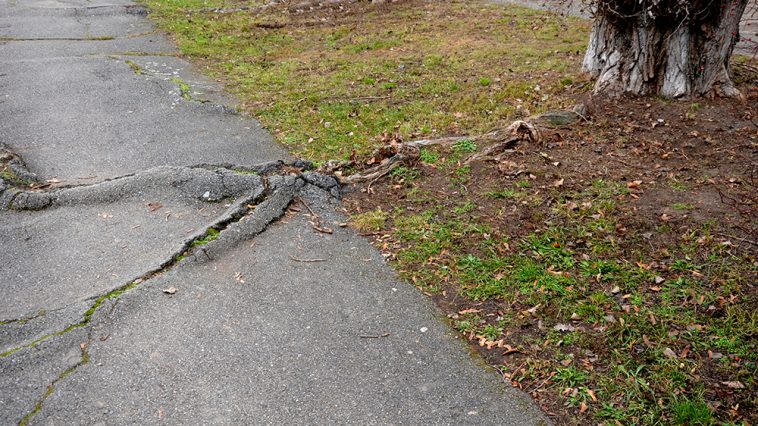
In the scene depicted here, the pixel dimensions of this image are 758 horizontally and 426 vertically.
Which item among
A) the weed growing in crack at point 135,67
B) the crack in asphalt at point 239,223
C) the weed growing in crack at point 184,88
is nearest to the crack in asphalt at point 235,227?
the crack in asphalt at point 239,223

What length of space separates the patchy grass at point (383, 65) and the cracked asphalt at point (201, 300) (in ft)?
3.58

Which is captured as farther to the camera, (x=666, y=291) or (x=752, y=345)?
(x=666, y=291)

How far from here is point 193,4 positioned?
14.7 m

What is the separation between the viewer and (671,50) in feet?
20.4

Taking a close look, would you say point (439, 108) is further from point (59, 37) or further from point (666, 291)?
point (59, 37)

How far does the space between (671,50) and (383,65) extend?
13.9ft

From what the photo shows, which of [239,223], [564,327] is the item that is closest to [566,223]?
[564,327]

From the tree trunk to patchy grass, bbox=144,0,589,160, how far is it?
717 mm

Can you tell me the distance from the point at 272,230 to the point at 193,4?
472 inches

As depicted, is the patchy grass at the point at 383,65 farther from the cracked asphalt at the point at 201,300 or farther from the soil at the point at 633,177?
the cracked asphalt at the point at 201,300

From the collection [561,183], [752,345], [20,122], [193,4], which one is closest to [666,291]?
[752,345]

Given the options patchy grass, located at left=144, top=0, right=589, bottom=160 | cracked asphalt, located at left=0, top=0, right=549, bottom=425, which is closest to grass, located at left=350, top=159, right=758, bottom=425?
cracked asphalt, located at left=0, top=0, right=549, bottom=425

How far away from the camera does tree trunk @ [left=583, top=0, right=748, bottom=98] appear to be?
19.9ft

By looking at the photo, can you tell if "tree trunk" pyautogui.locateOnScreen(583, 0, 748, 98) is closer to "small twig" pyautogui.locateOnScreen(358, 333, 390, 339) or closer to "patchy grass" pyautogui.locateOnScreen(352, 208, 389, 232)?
"patchy grass" pyautogui.locateOnScreen(352, 208, 389, 232)
